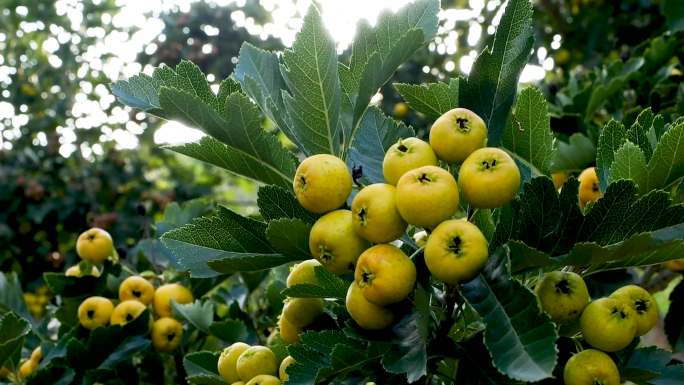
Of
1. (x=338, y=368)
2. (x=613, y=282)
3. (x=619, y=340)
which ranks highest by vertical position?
(x=619, y=340)

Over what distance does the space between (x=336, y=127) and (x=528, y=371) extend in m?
0.56

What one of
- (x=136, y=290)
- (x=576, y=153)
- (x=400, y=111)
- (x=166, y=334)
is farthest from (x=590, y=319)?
(x=400, y=111)

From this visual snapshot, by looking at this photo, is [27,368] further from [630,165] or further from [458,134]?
[630,165]

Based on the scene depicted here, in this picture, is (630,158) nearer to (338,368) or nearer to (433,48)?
(338,368)

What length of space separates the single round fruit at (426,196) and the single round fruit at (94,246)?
1464 mm

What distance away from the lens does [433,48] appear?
4.73m

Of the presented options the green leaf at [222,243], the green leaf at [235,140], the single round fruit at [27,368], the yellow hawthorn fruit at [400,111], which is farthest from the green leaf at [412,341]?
the yellow hawthorn fruit at [400,111]

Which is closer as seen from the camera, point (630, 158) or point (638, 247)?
point (638, 247)

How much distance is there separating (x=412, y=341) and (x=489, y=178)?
286 millimetres

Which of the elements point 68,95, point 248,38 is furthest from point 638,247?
point 68,95

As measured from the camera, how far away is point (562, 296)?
1169mm

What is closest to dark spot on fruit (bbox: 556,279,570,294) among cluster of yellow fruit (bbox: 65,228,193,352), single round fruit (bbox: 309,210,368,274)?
single round fruit (bbox: 309,210,368,274)

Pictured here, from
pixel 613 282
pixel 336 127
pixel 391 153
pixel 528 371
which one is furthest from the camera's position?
pixel 613 282

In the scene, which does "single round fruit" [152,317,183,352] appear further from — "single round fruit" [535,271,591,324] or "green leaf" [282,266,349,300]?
"single round fruit" [535,271,591,324]
